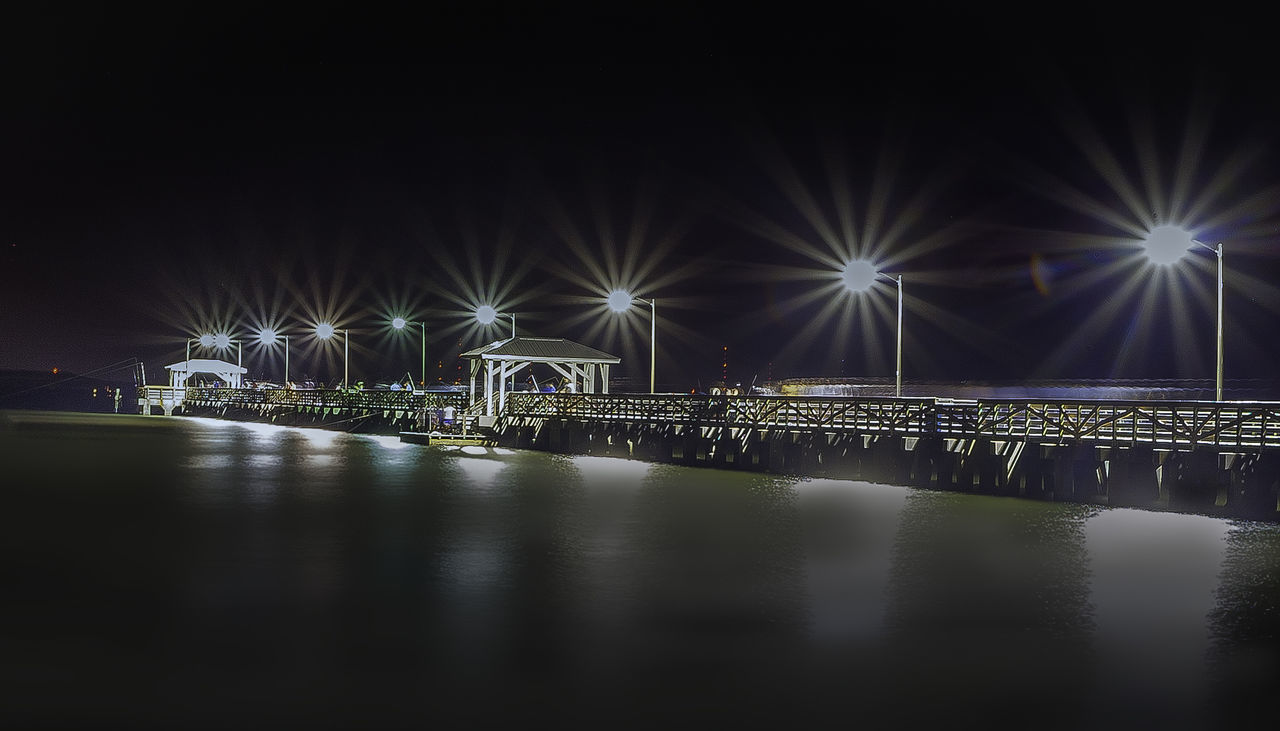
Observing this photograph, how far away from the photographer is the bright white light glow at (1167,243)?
867 inches

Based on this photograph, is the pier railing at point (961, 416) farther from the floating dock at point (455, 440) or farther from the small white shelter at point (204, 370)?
the small white shelter at point (204, 370)

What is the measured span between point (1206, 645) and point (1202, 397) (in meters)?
48.0

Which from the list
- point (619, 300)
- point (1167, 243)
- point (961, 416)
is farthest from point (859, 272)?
point (619, 300)

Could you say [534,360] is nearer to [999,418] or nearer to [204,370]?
[999,418]

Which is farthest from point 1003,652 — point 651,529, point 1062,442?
point 1062,442

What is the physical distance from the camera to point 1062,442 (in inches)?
934

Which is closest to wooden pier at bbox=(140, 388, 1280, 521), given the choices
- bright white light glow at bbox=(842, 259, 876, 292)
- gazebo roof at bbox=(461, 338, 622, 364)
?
gazebo roof at bbox=(461, 338, 622, 364)

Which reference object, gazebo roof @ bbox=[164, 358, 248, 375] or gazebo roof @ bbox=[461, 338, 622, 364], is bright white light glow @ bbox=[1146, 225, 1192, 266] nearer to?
gazebo roof @ bbox=[461, 338, 622, 364]

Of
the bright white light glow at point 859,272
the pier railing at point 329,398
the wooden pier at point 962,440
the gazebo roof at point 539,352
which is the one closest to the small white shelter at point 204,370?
the pier railing at point 329,398

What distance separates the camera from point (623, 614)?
10.1 metres

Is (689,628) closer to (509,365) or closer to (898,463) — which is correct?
(898,463)

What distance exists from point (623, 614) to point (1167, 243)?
54.8 ft

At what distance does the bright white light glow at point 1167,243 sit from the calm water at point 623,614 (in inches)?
216

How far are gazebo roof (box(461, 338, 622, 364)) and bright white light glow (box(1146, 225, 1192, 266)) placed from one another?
24898mm
